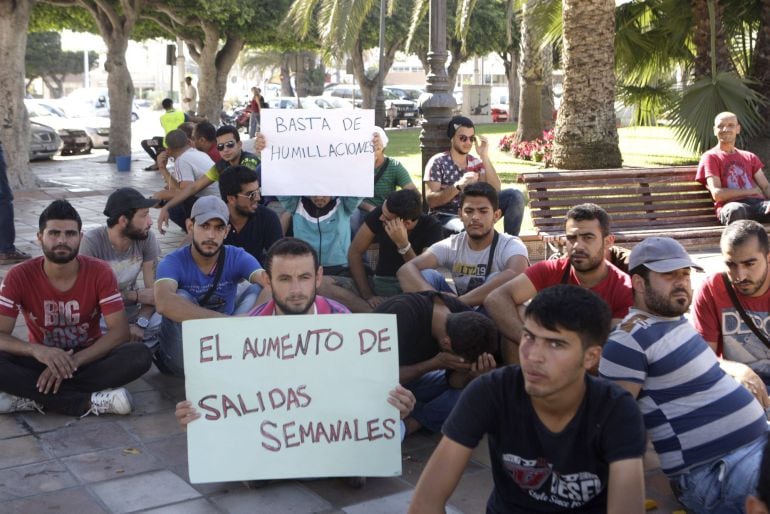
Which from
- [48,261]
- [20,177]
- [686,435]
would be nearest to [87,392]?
[48,261]

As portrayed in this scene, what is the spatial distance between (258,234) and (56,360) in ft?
6.56

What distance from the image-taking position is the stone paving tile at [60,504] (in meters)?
4.11

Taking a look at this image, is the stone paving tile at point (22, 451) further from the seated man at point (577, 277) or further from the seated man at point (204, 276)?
the seated man at point (577, 277)

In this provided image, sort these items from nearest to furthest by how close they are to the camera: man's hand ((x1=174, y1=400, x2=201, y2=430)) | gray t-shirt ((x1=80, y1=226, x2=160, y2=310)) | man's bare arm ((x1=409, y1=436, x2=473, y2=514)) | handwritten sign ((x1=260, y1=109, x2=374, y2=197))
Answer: man's bare arm ((x1=409, y1=436, x2=473, y2=514)), man's hand ((x1=174, y1=400, x2=201, y2=430)), gray t-shirt ((x1=80, y1=226, x2=160, y2=310)), handwritten sign ((x1=260, y1=109, x2=374, y2=197))

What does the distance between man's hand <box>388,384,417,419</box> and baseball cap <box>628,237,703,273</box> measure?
107 cm

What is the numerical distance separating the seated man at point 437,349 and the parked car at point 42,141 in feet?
65.0

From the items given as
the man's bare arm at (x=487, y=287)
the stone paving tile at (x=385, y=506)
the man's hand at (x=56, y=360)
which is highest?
the man's bare arm at (x=487, y=287)

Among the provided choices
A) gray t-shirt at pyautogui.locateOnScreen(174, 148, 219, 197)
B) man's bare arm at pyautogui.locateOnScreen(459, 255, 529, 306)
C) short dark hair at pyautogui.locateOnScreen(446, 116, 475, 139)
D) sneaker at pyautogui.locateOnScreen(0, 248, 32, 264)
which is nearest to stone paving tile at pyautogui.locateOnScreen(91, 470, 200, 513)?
man's bare arm at pyautogui.locateOnScreen(459, 255, 529, 306)

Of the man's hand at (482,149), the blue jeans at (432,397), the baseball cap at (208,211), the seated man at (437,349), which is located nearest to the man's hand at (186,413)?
the seated man at (437,349)

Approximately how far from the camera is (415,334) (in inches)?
189

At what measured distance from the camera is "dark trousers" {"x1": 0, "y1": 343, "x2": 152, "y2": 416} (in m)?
5.26

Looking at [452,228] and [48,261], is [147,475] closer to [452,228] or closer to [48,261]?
[48,261]

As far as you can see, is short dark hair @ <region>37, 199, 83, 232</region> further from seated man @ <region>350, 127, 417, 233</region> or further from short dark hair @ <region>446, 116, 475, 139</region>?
short dark hair @ <region>446, 116, 475, 139</region>

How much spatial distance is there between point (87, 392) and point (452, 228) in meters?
3.34
